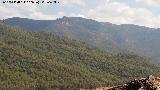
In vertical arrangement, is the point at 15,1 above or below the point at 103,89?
above

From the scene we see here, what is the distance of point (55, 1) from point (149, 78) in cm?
4148

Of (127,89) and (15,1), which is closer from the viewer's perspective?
(127,89)

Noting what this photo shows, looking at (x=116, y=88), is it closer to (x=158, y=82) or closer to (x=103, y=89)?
(x=103, y=89)

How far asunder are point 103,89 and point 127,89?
446 cm

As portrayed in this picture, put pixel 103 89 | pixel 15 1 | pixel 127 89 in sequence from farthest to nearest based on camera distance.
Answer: pixel 15 1 < pixel 103 89 < pixel 127 89

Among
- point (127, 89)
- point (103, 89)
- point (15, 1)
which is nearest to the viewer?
point (127, 89)

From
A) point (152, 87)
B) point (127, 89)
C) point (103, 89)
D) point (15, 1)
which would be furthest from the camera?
point (15, 1)

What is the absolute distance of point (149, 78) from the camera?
4025cm

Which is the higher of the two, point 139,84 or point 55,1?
point 55,1

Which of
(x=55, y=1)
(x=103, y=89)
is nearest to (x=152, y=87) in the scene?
(x=103, y=89)

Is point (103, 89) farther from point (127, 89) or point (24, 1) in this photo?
point (24, 1)

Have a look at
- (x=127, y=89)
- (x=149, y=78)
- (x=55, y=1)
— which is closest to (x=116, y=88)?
(x=127, y=89)

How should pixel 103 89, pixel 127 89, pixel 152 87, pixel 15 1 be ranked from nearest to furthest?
pixel 152 87 → pixel 127 89 → pixel 103 89 → pixel 15 1

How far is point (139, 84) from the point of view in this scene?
132 ft
